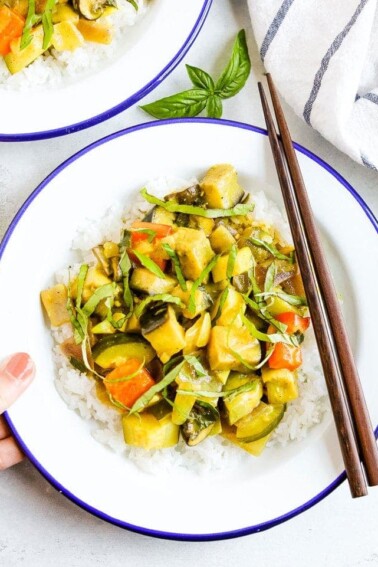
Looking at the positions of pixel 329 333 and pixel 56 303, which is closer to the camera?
pixel 329 333

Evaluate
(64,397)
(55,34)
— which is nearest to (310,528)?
(64,397)

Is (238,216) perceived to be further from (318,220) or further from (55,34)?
(55,34)

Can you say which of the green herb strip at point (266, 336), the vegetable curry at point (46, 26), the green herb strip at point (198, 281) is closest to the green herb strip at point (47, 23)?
the vegetable curry at point (46, 26)

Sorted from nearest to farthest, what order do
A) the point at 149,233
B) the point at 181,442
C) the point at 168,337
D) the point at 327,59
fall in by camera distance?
1. the point at 168,337
2. the point at 149,233
3. the point at 181,442
4. the point at 327,59

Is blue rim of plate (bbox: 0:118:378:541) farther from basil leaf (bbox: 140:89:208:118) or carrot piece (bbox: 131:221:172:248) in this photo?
carrot piece (bbox: 131:221:172:248)

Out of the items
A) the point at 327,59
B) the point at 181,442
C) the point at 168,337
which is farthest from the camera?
the point at 327,59

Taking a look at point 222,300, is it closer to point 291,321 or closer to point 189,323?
point 189,323

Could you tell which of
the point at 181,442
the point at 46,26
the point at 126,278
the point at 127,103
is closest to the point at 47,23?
the point at 46,26
